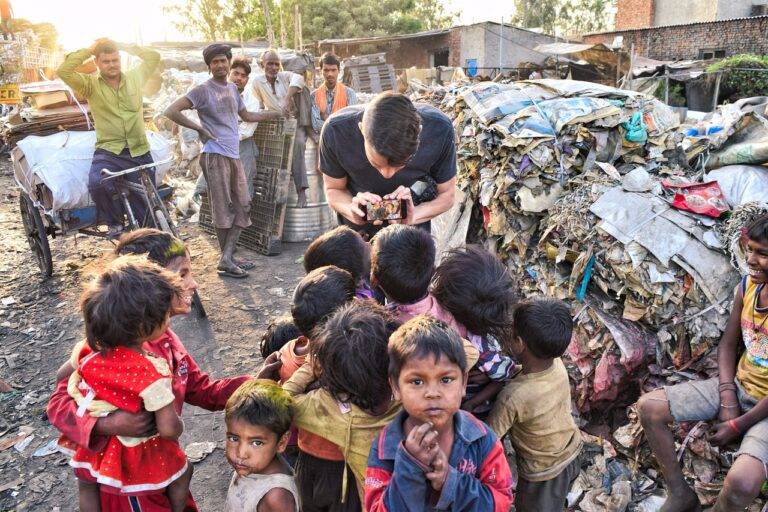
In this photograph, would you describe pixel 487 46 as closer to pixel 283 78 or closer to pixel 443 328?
pixel 283 78

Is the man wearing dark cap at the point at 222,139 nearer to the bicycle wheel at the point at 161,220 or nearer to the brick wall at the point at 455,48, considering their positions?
the bicycle wheel at the point at 161,220

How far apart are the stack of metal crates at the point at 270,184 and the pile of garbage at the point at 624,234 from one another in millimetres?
2206

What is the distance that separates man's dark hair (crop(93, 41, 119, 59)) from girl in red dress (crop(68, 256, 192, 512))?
330 cm

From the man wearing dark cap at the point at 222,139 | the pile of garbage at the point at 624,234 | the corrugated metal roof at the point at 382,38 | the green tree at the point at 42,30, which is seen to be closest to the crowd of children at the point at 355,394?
the pile of garbage at the point at 624,234

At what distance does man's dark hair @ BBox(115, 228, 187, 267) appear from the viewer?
2064 millimetres

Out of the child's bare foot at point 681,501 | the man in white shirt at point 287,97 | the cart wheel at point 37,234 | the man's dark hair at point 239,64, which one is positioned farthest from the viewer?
the man in white shirt at point 287,97

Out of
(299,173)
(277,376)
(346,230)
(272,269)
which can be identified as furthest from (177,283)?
(299,173)

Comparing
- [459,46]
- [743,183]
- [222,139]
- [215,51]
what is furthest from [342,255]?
[459,46]

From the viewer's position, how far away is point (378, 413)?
156cm

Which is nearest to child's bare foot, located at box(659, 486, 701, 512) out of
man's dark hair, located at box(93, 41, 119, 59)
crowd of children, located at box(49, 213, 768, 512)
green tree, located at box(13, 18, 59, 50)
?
crowd of children, located at box(49, 213, 768, 512)

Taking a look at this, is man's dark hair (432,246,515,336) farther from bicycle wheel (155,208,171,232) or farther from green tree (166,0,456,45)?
green tree (166,0,456,45)

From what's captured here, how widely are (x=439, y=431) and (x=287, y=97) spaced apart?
558cm

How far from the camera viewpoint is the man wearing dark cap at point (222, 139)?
4836 millimetres

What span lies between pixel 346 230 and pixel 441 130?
840mm
